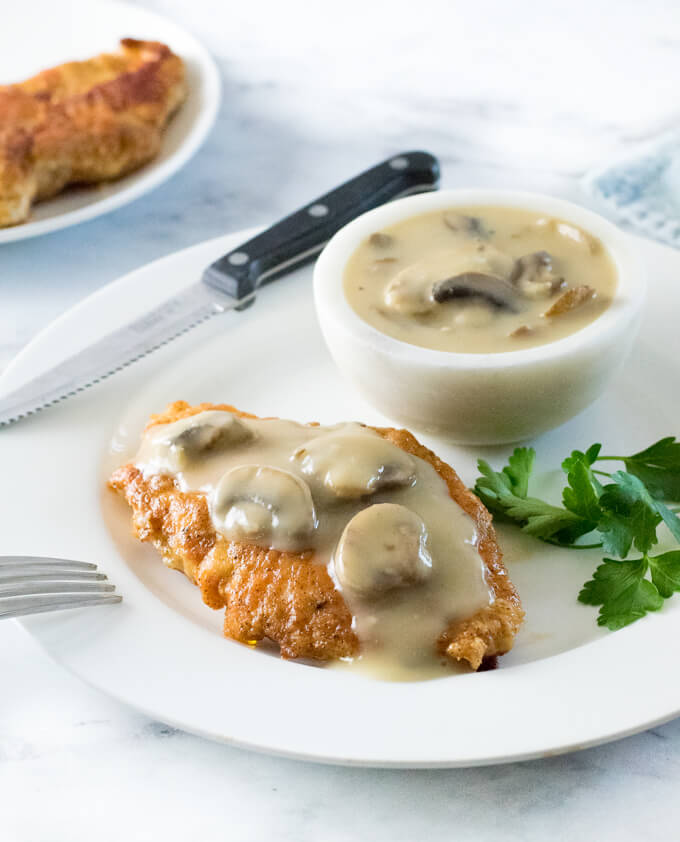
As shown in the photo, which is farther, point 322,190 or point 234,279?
point 322,190

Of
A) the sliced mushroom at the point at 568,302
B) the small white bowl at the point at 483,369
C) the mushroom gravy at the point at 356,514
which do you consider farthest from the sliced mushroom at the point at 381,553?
the sliced mushroom at the point at 568,302

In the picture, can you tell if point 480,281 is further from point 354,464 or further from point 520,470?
point 354,464

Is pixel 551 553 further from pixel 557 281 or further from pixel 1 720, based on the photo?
pixel 1 720

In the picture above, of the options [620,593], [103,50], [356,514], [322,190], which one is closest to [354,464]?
[356,514]

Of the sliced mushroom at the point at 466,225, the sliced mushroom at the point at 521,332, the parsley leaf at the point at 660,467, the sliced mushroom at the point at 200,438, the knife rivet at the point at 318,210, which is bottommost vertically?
the parsley leaf at the point at 660,467

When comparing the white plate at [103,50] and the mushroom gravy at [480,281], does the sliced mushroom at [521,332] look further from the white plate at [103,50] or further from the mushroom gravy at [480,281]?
the white plate at [103,50]
